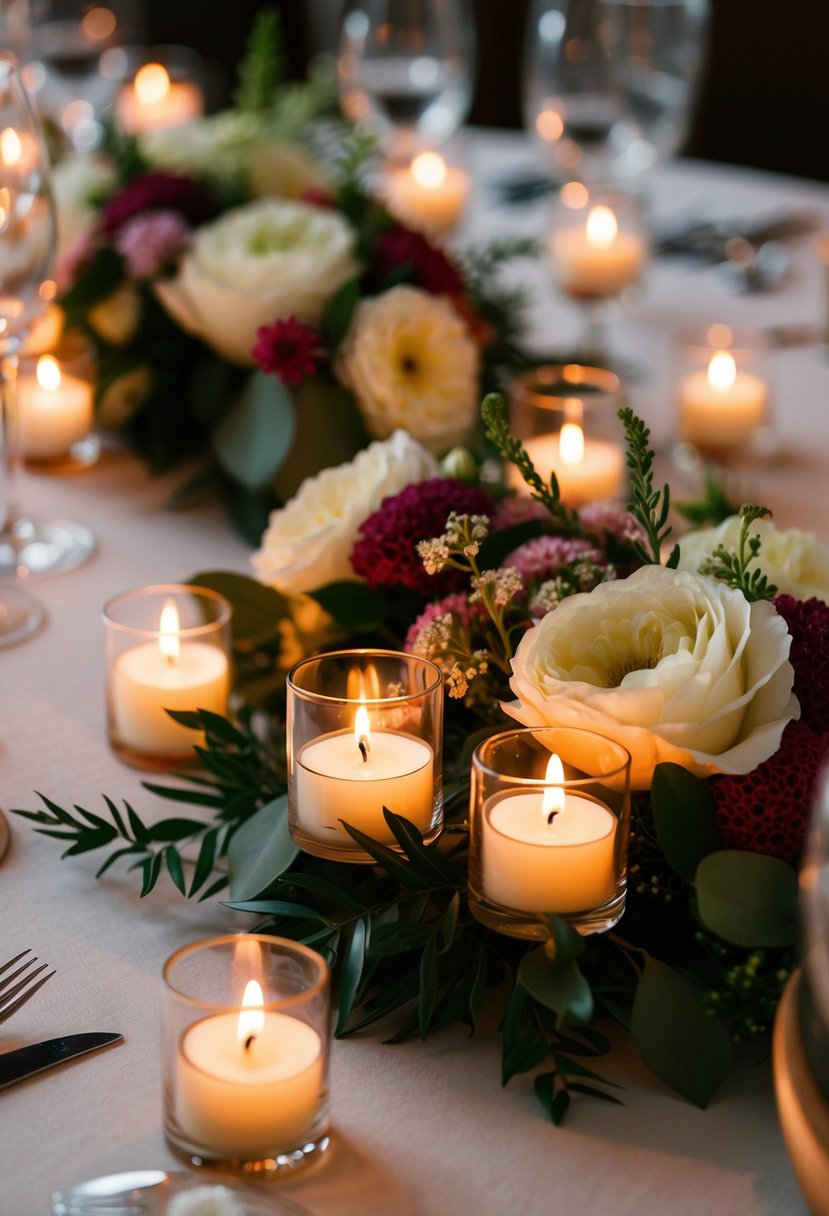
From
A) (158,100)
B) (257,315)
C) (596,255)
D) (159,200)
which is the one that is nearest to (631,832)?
(257,315)

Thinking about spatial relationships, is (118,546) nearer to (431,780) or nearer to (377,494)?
(377,494)

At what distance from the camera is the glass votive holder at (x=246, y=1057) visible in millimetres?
553

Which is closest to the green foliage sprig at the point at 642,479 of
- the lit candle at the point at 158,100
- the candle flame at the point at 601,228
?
the candle flame at the point at 601,228

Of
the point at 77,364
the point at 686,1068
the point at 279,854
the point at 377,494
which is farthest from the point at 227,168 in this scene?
the point at 686,1068

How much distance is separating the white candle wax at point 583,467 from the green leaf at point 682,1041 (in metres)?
0.67

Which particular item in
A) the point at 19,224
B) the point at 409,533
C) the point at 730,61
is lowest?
the point at 730,61

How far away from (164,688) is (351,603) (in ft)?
0.43

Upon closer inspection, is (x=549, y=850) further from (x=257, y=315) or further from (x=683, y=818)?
(x=257, y=315)

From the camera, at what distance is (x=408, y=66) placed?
1892mm

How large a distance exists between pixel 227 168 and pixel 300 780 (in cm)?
105

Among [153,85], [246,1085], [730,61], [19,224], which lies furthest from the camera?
[730,61]

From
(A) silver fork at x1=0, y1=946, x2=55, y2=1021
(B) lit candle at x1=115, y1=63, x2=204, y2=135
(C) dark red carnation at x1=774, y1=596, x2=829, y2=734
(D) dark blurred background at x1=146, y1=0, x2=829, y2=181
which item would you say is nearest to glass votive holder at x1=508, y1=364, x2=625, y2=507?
(C) dark red carnation at x1=774, y1=596, x2=829, y2=734

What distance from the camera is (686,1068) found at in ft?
2.01

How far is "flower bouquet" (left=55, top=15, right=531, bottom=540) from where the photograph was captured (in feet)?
4.00
